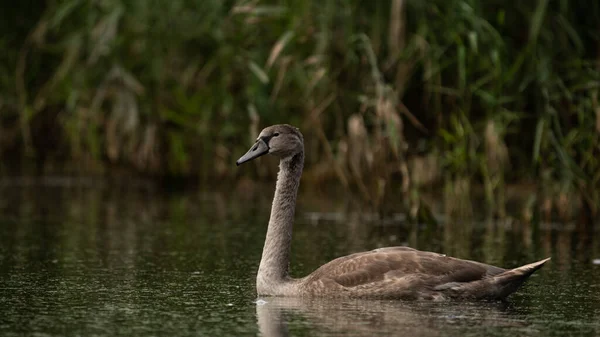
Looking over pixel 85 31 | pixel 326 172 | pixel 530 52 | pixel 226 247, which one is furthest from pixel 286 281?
pixel 85 31

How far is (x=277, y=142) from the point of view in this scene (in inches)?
327

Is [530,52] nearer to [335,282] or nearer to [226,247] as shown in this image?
[226,247]

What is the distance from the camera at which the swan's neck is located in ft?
26.2

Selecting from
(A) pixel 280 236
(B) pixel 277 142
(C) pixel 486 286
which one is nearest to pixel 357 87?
(B) pixel 277 142

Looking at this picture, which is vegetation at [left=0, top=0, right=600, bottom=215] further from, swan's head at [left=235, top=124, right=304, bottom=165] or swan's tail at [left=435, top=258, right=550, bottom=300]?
swan's tail at [left=435, top=258, right=550, bottom=300]

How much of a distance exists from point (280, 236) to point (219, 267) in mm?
1281

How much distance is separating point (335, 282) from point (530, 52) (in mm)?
4545

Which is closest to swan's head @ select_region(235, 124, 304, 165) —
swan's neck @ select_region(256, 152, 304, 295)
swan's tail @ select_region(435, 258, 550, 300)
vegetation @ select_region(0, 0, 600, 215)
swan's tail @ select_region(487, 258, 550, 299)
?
swan's neck @ select_region(256, 152, 304, 295)

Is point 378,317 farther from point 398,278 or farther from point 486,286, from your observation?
point 486,286

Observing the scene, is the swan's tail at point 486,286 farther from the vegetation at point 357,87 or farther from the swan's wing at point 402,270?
the vegetation at point 357,87

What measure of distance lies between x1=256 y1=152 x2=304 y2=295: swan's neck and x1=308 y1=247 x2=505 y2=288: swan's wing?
0.26m

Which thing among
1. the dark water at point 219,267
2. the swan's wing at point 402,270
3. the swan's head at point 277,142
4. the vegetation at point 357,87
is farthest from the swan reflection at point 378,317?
the vegetation at point 357,87

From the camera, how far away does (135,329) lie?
6.57 metres

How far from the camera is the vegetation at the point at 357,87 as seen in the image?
11.6 m
